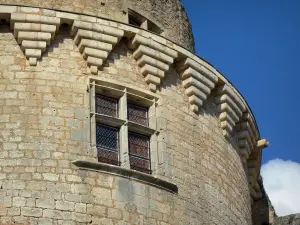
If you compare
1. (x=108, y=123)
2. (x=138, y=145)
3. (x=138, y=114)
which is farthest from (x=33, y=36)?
(x=138, y=145)

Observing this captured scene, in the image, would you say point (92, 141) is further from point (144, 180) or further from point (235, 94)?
point (235, 94)

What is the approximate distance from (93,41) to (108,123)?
122cm

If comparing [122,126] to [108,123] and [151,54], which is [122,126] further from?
[151,54]

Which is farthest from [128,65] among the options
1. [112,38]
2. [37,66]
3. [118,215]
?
Result: [118,215]

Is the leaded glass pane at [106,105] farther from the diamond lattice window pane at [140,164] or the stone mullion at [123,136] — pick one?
the diamond lattice window pane at [140,164]

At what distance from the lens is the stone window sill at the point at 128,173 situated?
13.7 metres

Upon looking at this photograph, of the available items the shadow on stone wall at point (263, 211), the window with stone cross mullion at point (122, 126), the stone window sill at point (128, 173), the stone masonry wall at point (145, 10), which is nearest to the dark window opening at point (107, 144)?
the window with stone cross mullion at point (122, 126)

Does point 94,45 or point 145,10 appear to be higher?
point 145,10

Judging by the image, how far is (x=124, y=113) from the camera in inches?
575

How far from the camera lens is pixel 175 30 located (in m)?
17.1

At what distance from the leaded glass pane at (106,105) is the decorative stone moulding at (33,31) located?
1045 millimetres

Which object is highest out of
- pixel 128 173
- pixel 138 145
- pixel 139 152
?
pixel 138 145

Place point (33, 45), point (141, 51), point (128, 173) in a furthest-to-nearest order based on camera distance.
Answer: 1. point (141, 51)
2. point (33, 45)
3. point (128, 173)

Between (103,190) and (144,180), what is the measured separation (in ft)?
2.39
